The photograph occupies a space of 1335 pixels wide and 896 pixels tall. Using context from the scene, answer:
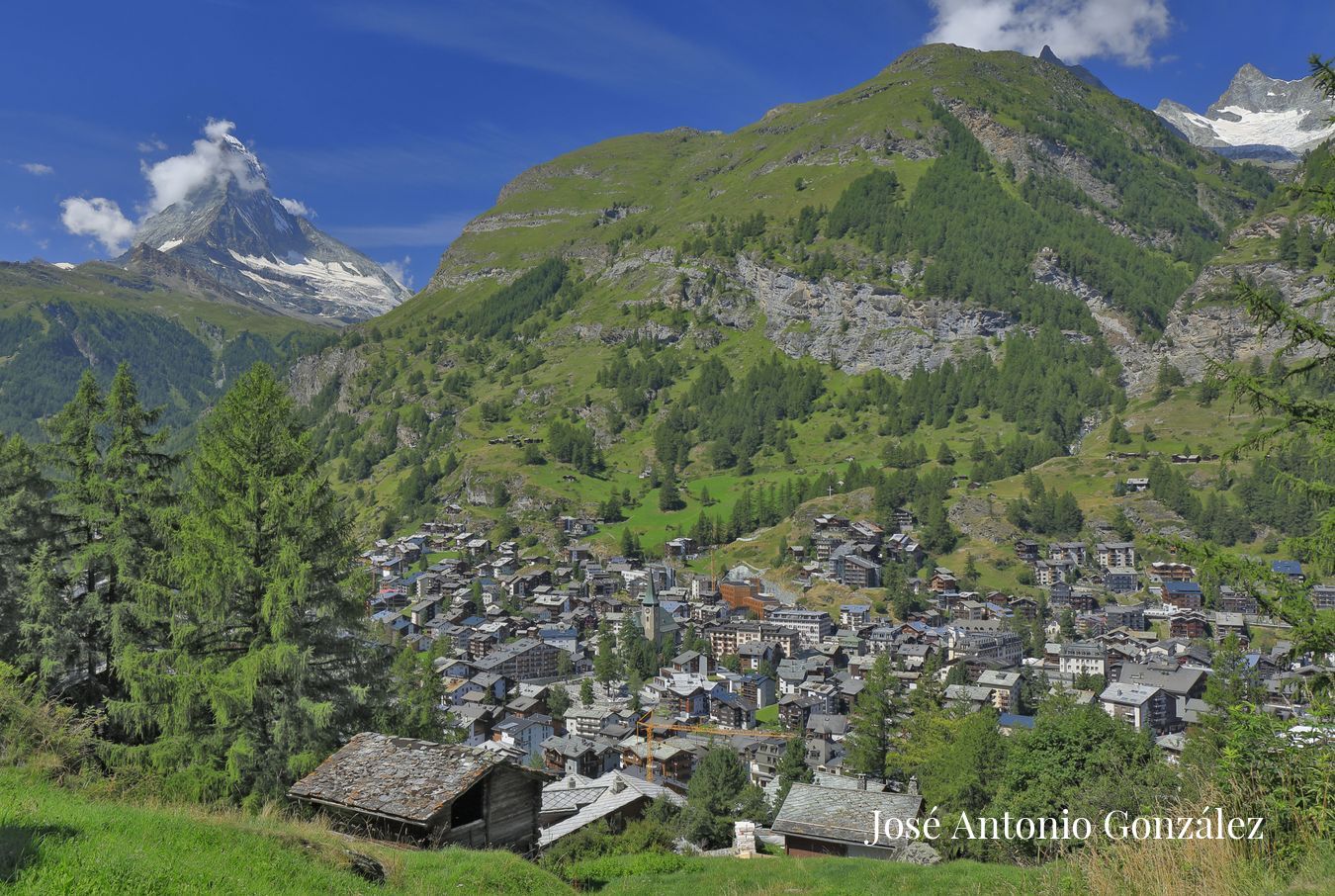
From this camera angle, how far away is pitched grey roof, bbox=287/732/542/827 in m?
15.4

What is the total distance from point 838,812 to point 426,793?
692 inches

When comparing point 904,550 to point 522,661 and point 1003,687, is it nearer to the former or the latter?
point 1003,687

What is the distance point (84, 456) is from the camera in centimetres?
2053

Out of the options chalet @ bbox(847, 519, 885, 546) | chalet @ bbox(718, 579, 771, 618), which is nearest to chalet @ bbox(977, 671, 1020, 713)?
chalet @ bbox(718, 579, 771, 618)

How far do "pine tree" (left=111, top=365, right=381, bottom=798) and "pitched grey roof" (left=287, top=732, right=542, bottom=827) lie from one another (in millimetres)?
1205

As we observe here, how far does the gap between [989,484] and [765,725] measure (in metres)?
80.8

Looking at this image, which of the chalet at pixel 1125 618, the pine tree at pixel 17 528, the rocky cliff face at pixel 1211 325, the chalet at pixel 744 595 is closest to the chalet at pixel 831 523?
the chalet at pixel 744 595

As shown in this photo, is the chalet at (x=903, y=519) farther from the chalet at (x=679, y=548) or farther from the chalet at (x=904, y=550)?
the chalet at (x=679, y=548)

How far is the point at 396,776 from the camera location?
16156 millimetres

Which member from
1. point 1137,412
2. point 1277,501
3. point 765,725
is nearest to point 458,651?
point 765,725

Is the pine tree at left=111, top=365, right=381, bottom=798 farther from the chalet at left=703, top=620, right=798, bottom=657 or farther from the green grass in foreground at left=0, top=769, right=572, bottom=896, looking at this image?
the chalet at left=703, top=620, right=798, bottom=657

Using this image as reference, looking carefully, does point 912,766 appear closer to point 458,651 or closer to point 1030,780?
point 1030,780

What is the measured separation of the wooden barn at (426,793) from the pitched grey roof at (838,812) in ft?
42.4

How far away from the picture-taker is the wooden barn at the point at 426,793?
15398 millimetres
